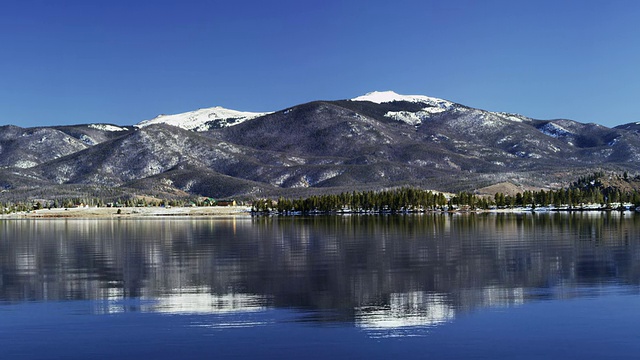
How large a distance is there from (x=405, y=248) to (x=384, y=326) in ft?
171

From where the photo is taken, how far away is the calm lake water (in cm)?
3669

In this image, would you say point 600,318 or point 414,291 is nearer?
point 600,318

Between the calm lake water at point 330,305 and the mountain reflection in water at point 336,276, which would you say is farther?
the mountain reflection in water at point 336,276

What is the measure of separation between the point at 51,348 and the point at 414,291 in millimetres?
26207

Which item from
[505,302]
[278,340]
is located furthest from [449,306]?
[278,340]

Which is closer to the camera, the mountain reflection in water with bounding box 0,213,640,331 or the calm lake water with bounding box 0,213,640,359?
the calm lake water with bounding box 0,213,640,359

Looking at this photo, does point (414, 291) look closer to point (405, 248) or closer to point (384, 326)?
point (384, 326)

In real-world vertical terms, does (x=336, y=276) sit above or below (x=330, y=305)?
above

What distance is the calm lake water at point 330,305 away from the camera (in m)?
36.7

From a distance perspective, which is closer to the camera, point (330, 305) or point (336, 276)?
point (330, 305)

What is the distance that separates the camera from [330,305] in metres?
48.0

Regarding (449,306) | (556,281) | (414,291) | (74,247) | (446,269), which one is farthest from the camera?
(74,247)

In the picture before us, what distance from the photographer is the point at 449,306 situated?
4675 centimetres

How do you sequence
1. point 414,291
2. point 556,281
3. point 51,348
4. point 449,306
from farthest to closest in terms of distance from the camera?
point 556,281 → point 414,291 → point 449,306 → point 51,348
